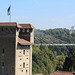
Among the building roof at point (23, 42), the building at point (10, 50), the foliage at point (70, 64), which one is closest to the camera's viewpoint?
the building at point (10, 50)

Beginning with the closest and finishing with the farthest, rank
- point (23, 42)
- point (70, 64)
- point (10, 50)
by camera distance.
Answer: point (10, 50), point (23, 42), point (70, 64)

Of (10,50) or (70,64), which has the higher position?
(10,50)

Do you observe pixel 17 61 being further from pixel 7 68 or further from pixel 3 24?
pixel 3 24

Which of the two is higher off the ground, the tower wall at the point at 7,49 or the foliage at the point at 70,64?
the tower wall at the point at 7,49

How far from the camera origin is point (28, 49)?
7212cm

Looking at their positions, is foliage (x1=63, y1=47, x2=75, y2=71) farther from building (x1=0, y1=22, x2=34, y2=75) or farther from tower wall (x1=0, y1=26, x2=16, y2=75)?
tower wall (x1=0, y1=26, x2=16, y2=75)

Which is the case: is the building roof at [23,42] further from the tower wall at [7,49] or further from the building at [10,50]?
the tower wall at [7,49]

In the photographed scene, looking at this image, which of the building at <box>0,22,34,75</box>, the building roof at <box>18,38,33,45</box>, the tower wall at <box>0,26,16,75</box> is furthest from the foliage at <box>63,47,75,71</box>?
the tower wall at <box>0,26,16,75</box>

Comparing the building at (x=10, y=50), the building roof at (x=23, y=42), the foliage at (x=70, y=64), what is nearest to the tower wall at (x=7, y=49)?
the building at (x=10, y=50)

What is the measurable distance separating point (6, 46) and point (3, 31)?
2.51 metres

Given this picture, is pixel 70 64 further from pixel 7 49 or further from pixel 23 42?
pixel 7 49

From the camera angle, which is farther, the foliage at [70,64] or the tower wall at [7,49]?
the foliage at [70,64]

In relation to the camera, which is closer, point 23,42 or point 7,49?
point 7,49

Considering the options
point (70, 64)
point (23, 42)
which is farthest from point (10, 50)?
point (70, 64)
